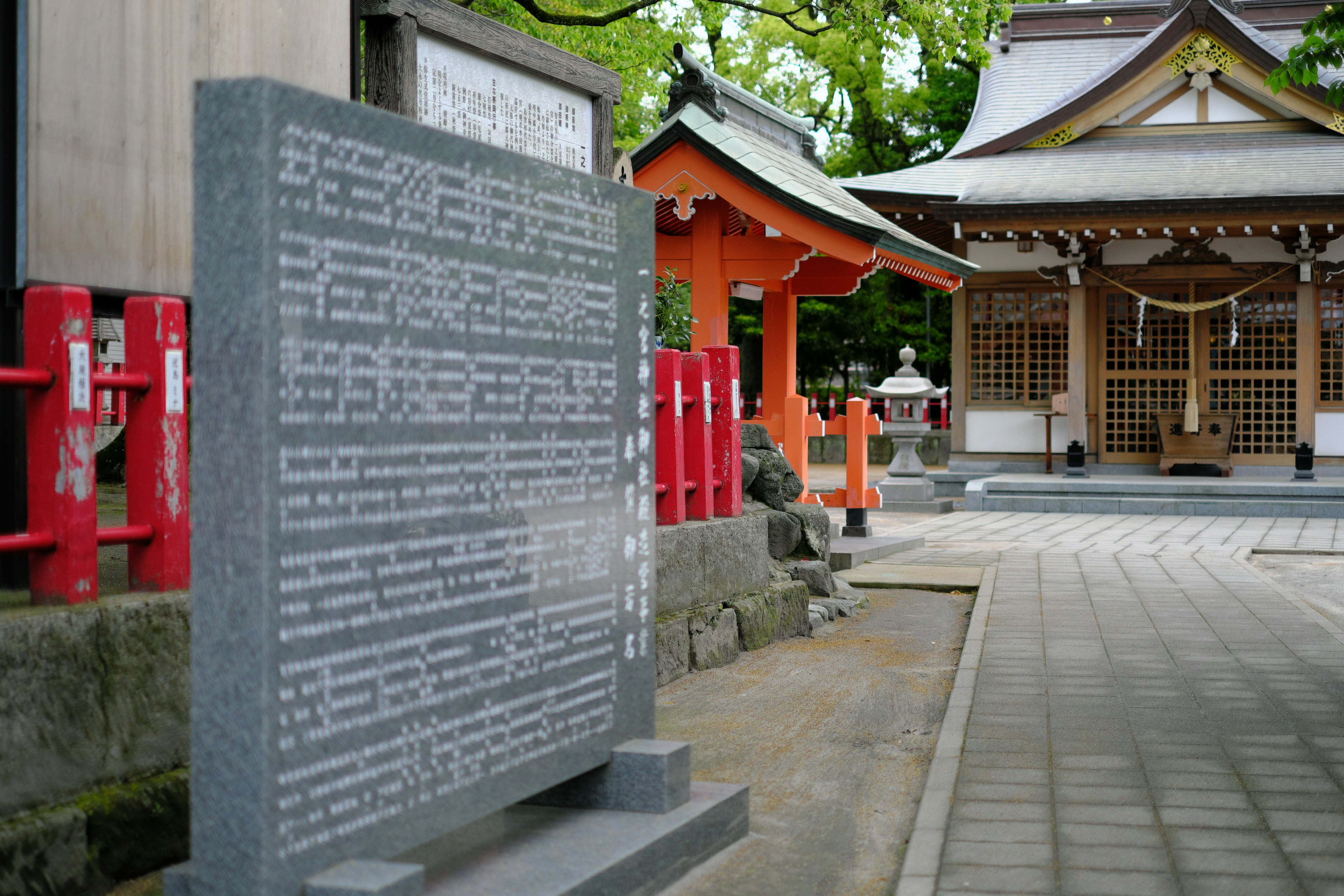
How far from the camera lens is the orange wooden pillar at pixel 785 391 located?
33.1 feet

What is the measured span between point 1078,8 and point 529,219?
76.8ft

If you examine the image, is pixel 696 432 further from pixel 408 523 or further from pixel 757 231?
pixel 757 231

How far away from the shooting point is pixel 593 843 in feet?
9.95

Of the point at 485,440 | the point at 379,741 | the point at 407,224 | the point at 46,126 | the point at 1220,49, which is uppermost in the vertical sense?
the point at 1220,49

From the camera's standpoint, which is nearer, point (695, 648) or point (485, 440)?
point (485, 440)

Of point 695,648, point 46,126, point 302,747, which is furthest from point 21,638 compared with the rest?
point 695,648

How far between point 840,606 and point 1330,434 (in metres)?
13.4

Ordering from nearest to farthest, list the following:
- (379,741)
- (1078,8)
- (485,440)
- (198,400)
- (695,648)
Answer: (198,400) < (379,741) < (485,440) < (695,648) < (1078,8)

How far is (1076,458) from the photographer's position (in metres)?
17.6

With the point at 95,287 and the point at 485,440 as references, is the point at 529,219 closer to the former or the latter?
the point at 485,440

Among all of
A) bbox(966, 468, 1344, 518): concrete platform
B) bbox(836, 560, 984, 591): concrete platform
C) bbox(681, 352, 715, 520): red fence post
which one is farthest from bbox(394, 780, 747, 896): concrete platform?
bbox(966, 468, 1344, 518): concrete platform

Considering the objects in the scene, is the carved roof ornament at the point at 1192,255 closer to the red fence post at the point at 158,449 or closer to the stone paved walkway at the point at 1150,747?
the stone paved walkway at the point at 1150,747

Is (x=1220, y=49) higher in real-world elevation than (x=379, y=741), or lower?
higher

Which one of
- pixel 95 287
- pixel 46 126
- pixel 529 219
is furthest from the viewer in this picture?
pixel 95 287
